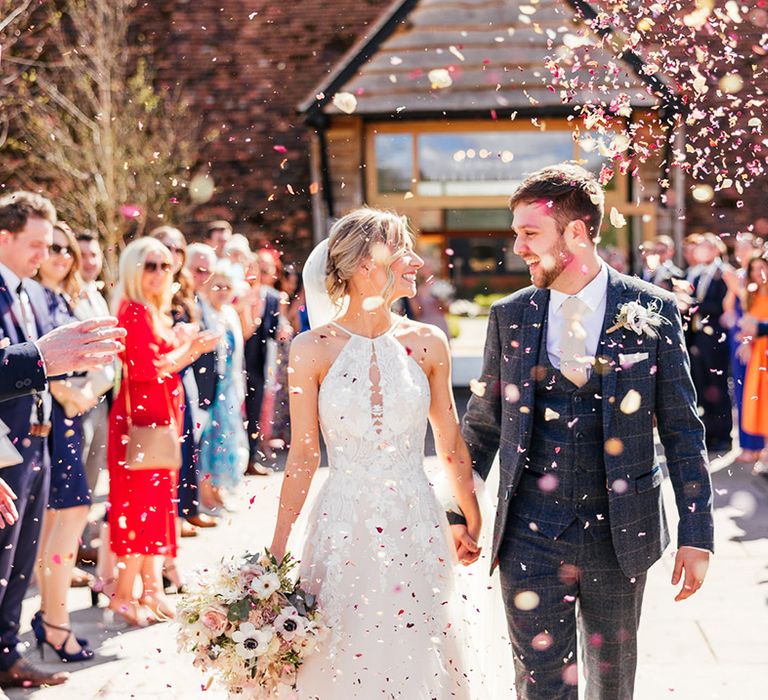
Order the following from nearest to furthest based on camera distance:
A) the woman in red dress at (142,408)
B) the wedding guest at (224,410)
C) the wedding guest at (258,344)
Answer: the woman in red dress at (142,408) < the wedding guest at (224,410) < the wedding guest at (258,344)

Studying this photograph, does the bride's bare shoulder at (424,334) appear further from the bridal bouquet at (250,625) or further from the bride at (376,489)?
the bridal bouquet at (250,625)

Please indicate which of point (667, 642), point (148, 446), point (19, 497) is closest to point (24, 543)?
point (19, 497)

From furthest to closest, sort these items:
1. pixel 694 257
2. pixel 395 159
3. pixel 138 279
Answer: pixel 395 159, pixel 694 257, pixel 138 279

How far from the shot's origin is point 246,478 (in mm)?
9391

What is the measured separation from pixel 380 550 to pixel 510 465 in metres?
0.59

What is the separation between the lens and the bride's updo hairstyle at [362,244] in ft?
11.5

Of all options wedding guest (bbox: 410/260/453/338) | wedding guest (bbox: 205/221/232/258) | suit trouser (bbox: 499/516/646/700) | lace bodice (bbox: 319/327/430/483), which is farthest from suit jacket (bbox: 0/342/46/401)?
wedding guest (bbox: 410/260/453/338)

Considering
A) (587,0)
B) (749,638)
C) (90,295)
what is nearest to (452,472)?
(749,638)

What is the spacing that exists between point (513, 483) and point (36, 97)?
49.1 feet

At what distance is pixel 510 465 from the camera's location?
3.23 metres

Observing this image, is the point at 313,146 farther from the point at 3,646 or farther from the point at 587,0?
the point at 3,646

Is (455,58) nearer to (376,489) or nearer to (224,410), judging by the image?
(224,410)

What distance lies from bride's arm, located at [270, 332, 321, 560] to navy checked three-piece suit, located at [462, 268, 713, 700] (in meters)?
0.67

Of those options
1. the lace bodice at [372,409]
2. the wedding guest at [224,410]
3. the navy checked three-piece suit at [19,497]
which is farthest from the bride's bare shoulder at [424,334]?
the wedding guest at [224,410]
